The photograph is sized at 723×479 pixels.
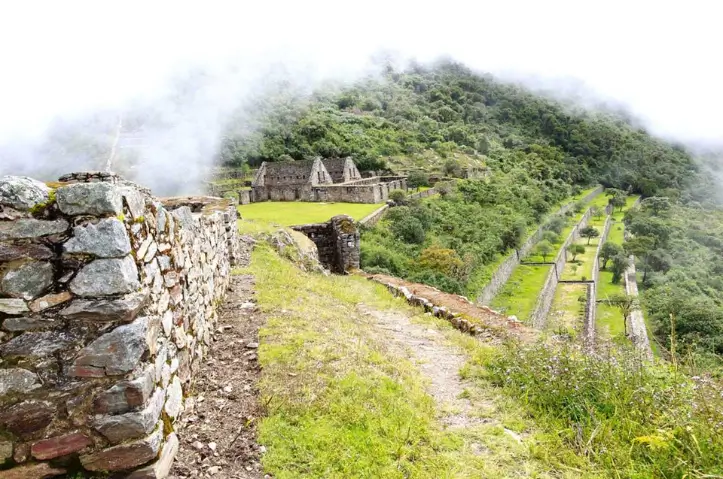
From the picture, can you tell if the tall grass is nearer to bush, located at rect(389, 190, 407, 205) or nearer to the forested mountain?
the forested mountain

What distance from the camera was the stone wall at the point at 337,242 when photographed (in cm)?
1681

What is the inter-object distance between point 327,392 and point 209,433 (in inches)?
48.8

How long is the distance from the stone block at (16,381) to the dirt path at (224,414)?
1199mm

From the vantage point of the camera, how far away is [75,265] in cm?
320

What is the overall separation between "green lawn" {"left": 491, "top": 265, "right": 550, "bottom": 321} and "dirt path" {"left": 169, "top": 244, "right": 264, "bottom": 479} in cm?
2525

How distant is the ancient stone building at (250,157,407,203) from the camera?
36.9m

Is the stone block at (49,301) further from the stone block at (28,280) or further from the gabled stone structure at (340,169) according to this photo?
the gabled stone structure at (340,169)

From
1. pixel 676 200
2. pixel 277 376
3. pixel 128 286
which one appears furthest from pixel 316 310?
pixel 676 200

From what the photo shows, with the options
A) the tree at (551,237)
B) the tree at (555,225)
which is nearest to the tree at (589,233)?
the tree at (555,225)

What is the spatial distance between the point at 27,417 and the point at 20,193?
4.88 feet

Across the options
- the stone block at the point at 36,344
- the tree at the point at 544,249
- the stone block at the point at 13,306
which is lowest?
the tree at the point at 544,249

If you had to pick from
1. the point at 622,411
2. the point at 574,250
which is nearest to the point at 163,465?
the point at 622,411

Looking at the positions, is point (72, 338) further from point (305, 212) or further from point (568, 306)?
point (568, 306)

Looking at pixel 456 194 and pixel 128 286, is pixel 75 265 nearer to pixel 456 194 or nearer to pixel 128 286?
pixel 128 286
